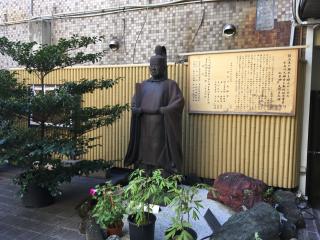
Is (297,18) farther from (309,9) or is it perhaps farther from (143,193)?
(143,193)

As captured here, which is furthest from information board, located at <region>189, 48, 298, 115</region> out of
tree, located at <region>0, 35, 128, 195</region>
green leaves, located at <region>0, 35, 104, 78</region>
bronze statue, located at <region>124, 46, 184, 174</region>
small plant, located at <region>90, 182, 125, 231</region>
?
small plant, located at <region>90, 182, 125, 231</region>

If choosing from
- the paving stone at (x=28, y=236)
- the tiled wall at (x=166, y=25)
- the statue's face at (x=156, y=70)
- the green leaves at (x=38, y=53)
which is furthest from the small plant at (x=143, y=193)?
the tiled wall at (x=166, y=25)

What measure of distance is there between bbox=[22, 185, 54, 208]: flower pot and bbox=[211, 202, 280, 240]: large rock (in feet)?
10.6

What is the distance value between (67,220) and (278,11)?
5.63 m

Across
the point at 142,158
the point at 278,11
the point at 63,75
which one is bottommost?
the point at 142,158

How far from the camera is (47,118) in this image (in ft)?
19.0

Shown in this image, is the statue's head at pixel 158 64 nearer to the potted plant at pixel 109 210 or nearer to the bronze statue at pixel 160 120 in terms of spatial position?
the bronze statue at pixel 160 120

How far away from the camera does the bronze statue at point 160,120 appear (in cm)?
570

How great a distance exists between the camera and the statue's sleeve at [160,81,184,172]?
18.5 ft

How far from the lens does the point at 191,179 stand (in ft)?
21.6

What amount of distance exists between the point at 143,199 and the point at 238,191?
6.95ft

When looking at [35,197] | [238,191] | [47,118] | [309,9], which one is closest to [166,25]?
[309,9]

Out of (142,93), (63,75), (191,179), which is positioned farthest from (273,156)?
(63,75)

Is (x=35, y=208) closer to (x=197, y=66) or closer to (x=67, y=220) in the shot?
(x=67, y=220)
